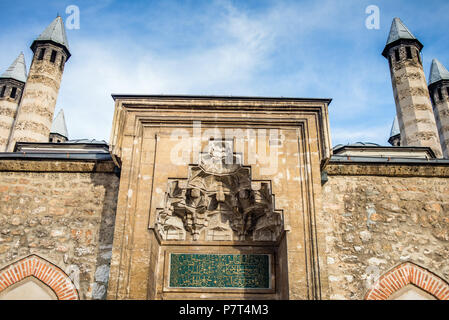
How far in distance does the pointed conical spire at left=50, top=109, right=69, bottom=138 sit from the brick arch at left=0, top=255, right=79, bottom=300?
19.6 meters

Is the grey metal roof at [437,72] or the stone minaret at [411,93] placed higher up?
the grey metal roof at [437,72]

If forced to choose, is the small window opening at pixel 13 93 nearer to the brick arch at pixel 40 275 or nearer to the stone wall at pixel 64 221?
the stone wall at pixel 64 221

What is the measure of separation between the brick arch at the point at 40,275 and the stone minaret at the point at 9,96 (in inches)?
570

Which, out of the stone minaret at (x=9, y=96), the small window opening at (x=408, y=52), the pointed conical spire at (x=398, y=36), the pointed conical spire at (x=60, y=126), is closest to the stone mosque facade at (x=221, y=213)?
the small window opening at (x=408, y=52)

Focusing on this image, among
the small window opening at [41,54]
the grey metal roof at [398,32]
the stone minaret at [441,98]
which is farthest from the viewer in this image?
the stone minaret at [441,98]

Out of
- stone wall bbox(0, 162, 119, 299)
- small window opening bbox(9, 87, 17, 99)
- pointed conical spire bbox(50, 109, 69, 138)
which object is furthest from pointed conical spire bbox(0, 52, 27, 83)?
stone wall bbox(0, 162, 119, 299)

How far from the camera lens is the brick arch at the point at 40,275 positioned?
5.65 m

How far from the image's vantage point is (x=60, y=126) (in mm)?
24656

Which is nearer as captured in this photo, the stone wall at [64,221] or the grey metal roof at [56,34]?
the stone wall at [64,221]

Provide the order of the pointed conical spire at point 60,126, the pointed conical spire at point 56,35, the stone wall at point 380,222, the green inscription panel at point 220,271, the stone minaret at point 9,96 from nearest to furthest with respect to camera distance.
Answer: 1. the stone wall at point 380,222
2. the green inscription panel at point 220,271
3. the pointed conical spire at point 56,35
4. the stone minaret at point 9,96
5. the pointed conical spire at point 60,126

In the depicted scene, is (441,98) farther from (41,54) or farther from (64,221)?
(64,221)

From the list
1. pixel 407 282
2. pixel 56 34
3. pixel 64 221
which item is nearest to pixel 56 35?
pixel 56 34
